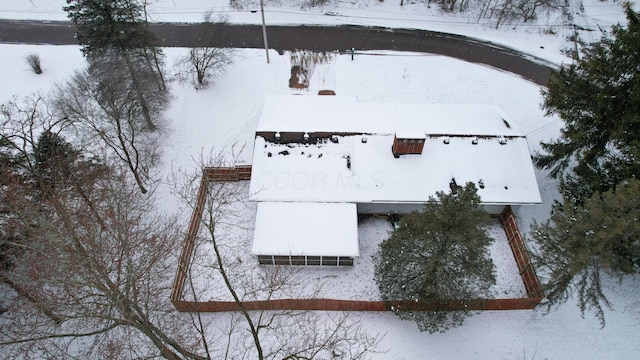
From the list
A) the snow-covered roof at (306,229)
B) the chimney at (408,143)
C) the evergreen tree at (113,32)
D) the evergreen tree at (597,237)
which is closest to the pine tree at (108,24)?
the evergreen tree at (113,32)

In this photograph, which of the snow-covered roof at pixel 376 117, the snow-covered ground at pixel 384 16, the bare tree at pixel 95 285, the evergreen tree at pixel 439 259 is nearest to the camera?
the bare tree at pixel 95 285

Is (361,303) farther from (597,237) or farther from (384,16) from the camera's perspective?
(384,16)

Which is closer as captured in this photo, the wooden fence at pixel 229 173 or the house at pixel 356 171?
the house at pixel 356 171

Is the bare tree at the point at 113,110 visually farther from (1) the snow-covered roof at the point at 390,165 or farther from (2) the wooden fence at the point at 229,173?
(1) the snow-covered roof at the point at 390,165

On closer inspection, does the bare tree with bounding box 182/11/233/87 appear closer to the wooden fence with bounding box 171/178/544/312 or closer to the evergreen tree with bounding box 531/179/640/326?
the wooden fence with bounding box 171/178/544/312

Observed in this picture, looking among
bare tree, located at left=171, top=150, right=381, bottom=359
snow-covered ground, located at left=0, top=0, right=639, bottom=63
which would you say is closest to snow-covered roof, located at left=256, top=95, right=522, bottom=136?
bare tree, located at left=171, top=150, right=381, bottom=359

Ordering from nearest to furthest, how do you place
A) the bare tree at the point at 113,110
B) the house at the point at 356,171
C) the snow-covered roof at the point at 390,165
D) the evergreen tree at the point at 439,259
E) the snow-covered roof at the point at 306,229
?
the evergreen tree at the point at 439,259 → the snow-covered roof at the point at 306,229 → the house at the point at 356,171 → the snow-covered roof at the point at 390,165 → the bare tree at the point at 113,110

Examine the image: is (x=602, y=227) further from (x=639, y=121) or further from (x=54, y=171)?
(x=54, y=171)

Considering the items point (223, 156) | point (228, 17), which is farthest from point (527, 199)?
point (228, 17)

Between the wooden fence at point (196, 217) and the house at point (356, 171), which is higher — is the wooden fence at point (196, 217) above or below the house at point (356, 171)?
below
